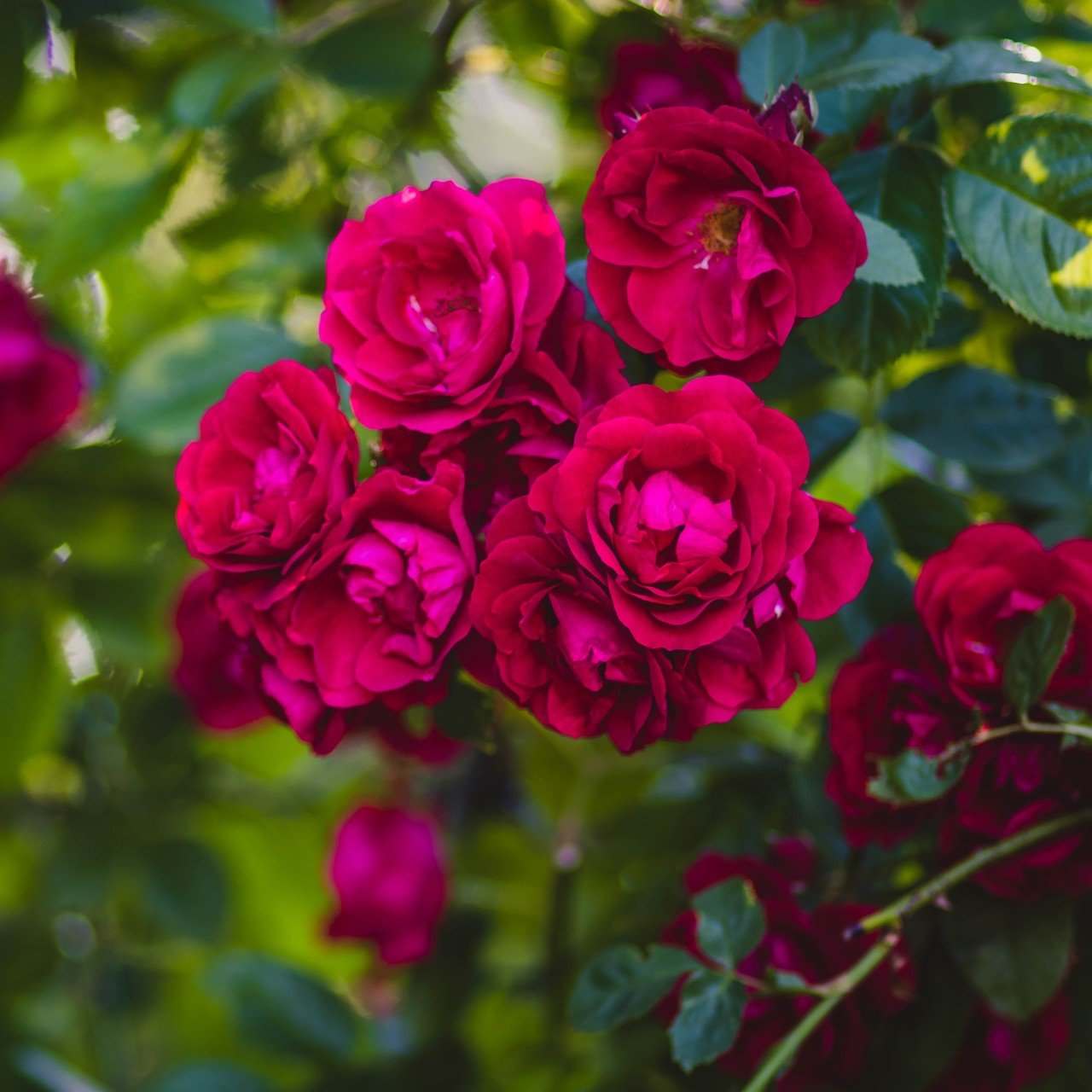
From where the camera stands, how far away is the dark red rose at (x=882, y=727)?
0.46m

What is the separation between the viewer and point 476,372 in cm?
→ 39

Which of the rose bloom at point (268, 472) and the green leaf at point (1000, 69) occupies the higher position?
the green leaf at point (1000, 69)

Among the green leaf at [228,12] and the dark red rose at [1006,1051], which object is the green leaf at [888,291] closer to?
the dark red rose at [1006,1051]

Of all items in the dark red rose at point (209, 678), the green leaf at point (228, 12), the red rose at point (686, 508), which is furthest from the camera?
the dark red rose at point (209, 678)

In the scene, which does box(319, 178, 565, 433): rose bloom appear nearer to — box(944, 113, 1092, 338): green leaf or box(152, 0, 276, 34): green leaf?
box(944, 113, 1092, 338): green leaf

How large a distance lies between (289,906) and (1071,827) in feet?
3.11

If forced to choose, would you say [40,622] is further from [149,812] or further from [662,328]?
[662,328]

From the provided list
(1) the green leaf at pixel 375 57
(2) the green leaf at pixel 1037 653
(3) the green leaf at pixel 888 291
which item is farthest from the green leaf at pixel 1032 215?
(1) the green leaf at pixel 375 57

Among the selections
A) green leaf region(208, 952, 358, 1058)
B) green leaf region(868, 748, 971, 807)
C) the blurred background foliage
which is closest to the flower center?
the blurred background foliage

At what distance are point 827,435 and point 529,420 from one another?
24cm

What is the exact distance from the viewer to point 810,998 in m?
0.47

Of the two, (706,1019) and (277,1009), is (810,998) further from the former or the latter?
(277,1009)

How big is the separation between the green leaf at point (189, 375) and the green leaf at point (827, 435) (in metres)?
0.33

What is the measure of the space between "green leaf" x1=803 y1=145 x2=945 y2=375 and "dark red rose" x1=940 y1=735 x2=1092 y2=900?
0.18m
